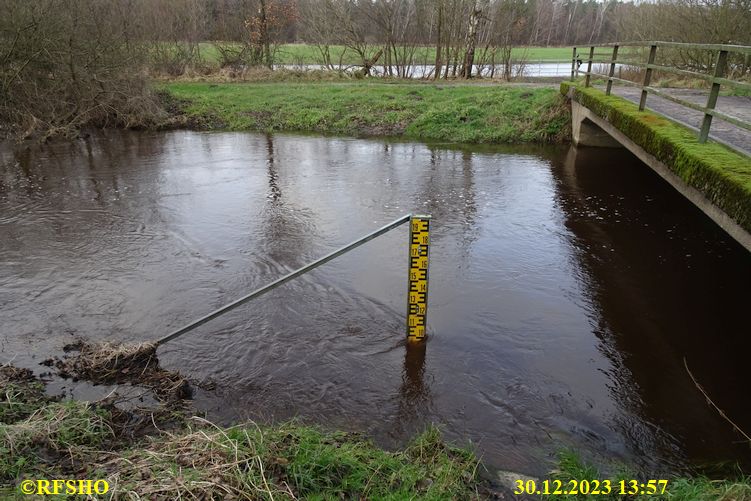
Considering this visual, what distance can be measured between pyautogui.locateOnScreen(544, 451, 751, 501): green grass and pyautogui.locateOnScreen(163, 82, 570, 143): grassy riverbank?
13.6 m

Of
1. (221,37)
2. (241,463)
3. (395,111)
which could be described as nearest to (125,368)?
(241,463)

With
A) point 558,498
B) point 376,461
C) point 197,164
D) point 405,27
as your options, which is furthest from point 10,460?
point 405,27

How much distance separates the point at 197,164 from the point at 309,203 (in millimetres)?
4781

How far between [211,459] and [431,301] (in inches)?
148

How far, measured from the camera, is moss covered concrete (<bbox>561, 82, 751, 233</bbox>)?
16.4 ft

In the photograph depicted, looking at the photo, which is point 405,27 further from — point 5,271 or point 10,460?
point 10,460

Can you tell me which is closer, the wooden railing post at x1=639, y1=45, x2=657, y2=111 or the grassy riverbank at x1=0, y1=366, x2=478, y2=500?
the grassy riverbank at x1=0, y1=366, x2=478, y2=500

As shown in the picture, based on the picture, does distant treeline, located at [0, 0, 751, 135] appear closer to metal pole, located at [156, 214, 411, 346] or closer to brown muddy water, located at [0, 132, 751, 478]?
brown muddy water, located at [0, 132, 751, 478]

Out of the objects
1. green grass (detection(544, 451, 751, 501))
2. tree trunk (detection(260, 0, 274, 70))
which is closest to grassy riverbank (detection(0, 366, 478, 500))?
green grass (detection(544, 451, 751, 501))

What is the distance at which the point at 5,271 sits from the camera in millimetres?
7426

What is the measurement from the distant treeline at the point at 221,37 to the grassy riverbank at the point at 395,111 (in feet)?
9.16

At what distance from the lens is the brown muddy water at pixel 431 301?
475 centimetres

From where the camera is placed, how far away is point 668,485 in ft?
12.6

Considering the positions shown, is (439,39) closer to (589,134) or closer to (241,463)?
(589,134)
